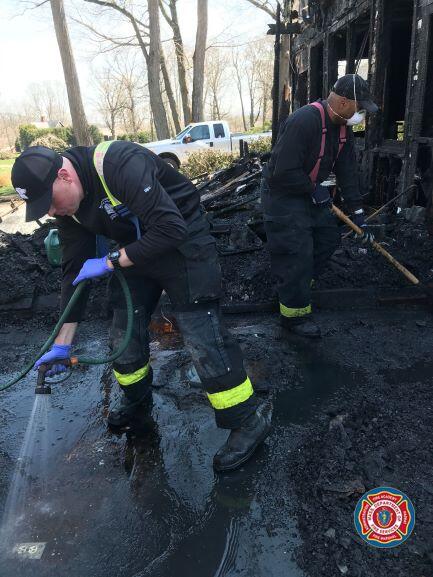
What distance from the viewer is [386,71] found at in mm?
7039

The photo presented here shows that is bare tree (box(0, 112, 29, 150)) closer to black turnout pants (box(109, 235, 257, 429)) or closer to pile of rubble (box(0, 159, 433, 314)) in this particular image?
pile of rubble (box(0, 159, 433, 314))

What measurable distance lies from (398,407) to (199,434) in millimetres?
1348

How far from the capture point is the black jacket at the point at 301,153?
356cm

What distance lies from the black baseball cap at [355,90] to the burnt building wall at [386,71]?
2.40 meters

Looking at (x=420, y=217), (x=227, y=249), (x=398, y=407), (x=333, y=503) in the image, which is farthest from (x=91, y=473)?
(x=420, y=217)

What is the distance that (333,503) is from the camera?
2.25 metres

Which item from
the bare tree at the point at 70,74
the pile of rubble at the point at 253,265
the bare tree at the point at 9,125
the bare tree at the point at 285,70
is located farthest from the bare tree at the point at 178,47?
the bare tree at the point at 9,125

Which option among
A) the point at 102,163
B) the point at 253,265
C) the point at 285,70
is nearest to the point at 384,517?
the point at 102,163

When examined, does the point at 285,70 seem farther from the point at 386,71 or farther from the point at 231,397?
the point at 231,397

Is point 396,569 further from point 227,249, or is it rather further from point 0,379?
point 227,249

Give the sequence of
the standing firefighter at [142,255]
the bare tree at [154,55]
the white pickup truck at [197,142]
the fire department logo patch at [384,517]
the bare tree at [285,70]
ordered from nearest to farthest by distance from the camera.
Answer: the fire department logo patch at [384,517], the standing firefighter at [142,255], the bare tree at [285,70], the white pickup truck at [197,142], the bare tree at [154,55]

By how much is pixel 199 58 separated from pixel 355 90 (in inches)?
798

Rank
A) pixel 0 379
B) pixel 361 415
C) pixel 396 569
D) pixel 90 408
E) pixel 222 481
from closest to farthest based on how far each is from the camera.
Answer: pixel 396 569, pixel 222 481, pixel 361 415, pixel 90 408, pixel 0 379

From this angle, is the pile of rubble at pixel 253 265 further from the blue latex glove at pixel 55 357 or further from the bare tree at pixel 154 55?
the bare tree at pixel 154 55
